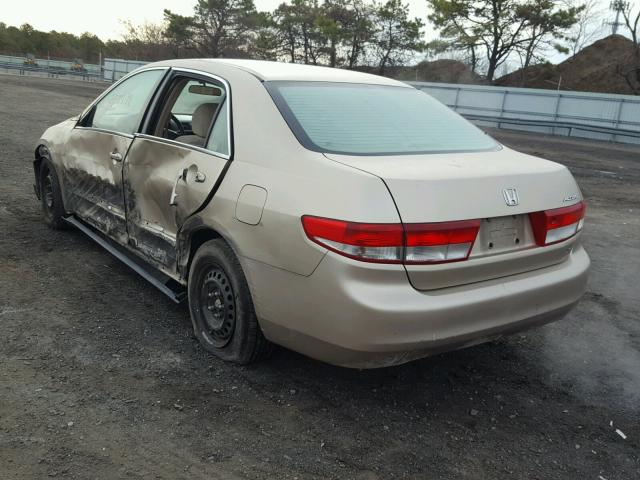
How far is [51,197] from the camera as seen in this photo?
5512 millimetres

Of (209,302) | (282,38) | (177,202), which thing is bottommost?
(209,302)

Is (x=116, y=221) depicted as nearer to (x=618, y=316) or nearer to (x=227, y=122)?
(x=227, y=122)

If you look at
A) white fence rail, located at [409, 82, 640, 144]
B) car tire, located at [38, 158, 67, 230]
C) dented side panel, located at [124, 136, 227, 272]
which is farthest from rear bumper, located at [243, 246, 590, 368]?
white fence rail, located at [409, 82, 640, 144]

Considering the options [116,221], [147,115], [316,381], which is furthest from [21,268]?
A: [316,381]

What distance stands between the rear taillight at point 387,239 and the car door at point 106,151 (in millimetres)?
2046

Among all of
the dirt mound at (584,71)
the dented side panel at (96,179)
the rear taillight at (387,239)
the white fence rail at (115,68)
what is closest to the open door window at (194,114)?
the dented side panel at (96,179)

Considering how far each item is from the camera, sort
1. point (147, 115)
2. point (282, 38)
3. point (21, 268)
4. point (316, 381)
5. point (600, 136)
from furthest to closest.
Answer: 1. point (282, 38)
2. point (600, 136)
3. point (21, 268)
4. point (147, 115)
5. point (316, 381)

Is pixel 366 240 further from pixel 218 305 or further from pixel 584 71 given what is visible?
pixel 584 71

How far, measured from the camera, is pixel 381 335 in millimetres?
2633

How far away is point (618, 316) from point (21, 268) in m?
4.52

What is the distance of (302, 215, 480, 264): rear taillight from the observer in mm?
2588

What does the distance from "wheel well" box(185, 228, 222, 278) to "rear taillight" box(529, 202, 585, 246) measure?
65.7 inches

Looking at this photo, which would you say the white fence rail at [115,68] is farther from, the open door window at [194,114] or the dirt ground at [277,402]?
the dirt ground at [277,402]

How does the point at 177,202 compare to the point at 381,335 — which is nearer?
the point at 381,335
